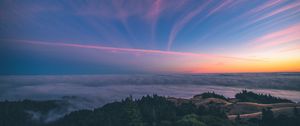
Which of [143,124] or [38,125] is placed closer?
[143,124]

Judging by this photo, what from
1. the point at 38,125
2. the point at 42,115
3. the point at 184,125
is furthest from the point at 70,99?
the point at 184,125

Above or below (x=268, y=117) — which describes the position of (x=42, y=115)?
below

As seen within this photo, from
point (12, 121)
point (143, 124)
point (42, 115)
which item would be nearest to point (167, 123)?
point (143, 124)

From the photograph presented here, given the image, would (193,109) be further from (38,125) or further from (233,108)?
(38,125)

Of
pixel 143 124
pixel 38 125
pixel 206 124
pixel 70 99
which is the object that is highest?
pixel 206 124

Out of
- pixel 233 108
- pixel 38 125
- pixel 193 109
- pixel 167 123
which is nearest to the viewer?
pixel 167 123

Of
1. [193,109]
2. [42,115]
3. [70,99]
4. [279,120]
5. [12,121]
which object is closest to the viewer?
[279,120]

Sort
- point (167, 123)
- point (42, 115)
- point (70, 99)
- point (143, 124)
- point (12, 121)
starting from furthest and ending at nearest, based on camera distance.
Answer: point (70, 99) < point (42, 115) < point (12, 121) < point (143, 124) < point (167, 123)

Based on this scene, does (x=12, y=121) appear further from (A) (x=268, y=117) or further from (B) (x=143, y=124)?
(A) (x=268, y=117)

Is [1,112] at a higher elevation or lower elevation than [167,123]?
lower
